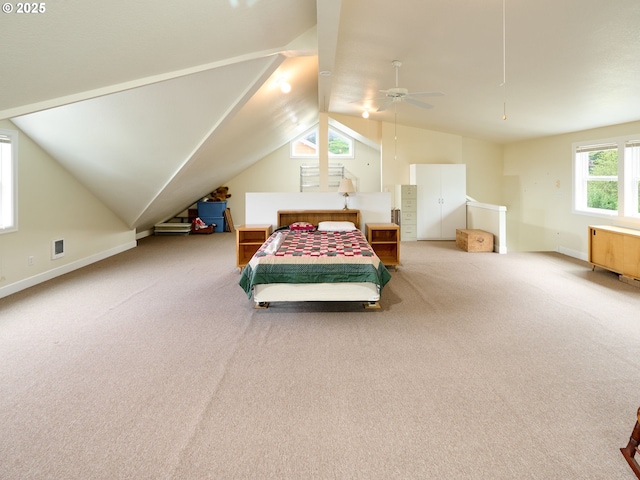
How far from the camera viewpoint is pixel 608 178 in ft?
18.6

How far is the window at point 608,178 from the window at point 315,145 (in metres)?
6.02

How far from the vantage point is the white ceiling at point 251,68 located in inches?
95.9

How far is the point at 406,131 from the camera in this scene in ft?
28.7

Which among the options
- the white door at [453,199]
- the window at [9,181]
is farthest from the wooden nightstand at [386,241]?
the window at [9,181]

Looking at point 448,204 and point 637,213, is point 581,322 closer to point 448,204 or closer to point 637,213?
point 637,213

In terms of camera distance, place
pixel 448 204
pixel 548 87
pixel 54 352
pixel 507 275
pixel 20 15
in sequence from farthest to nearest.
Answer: pixel 448 204 < pixel 507 275 < pixel 548 87 < pixel 54 352 < pixel 20 15

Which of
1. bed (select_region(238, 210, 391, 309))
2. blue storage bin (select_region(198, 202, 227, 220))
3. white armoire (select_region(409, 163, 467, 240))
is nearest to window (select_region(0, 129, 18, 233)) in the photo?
bed (select_region(238, 210, 391, 309))

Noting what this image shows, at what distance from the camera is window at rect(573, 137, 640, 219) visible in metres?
5.25

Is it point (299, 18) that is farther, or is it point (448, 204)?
point (448, 204)

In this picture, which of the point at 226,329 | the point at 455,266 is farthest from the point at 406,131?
the point at 226,329

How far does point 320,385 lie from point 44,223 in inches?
173

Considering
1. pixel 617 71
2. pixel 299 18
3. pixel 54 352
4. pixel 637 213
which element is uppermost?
pixel 299 18

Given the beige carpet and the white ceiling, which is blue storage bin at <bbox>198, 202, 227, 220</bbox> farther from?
the beige carpet

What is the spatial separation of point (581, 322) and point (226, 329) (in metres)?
3.06
